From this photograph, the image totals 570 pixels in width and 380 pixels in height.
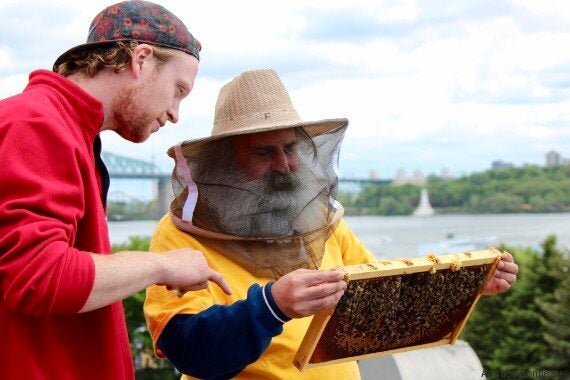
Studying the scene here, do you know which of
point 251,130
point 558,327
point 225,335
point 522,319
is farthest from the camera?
point 522,319

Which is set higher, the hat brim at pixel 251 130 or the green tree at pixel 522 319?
the hat brim at pixel 251 130

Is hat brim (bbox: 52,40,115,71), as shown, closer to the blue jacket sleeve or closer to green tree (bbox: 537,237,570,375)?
the blue jacket sleeve

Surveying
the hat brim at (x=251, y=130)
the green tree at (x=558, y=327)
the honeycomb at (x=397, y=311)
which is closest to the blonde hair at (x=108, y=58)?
the hat brim at (x=251, y=130)

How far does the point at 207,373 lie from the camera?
2861 millimetres

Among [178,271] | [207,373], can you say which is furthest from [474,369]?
[178,271]

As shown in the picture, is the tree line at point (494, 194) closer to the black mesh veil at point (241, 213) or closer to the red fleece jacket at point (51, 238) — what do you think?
the black mesh veil at point (241, 213)

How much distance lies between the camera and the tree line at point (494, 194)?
17.3 meters

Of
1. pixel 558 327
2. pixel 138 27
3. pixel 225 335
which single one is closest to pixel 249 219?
pixel 225 335

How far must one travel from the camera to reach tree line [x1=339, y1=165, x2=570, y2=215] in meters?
→ 17.3

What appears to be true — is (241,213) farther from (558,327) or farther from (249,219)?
(558,327)

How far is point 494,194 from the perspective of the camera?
18547 mm

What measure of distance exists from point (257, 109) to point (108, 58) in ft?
3.53

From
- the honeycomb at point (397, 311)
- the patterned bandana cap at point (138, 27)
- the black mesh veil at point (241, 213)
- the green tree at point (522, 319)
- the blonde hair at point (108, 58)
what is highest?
the patterned bandana cap at point (138, 27)

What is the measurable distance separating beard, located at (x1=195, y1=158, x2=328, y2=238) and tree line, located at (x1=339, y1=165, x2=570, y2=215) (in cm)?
1148
